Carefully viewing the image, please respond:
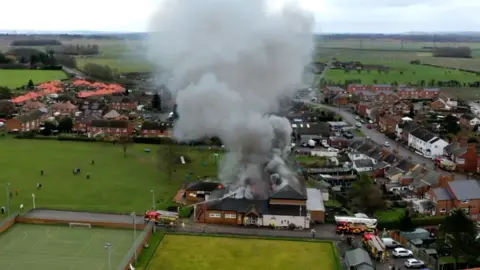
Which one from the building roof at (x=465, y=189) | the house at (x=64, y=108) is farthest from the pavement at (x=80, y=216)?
the house at (x=64, y=108)

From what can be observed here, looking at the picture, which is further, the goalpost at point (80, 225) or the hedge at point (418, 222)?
the hedge at point (418, 222)

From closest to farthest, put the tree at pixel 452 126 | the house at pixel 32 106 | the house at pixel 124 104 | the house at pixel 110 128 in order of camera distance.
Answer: the house at pixel 110 128 → the tree at pixel 452 126 → the house at pixel 32 106 → the house at pixel 124 104

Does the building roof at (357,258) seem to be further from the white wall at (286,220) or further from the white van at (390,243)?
the white wall at (286,220)

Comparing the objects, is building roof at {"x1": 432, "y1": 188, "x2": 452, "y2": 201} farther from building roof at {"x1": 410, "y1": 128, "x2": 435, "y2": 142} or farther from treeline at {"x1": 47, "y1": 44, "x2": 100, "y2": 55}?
treeline at {"x1": 47, "y1": 44, "x2": 100, "y2": 55}

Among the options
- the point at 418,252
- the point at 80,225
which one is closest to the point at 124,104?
the point at 80,225

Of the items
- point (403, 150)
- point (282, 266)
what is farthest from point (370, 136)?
point (282, 266)

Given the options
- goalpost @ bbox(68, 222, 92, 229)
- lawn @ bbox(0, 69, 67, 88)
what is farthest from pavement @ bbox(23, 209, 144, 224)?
lawn @ bbox(0, 69, 67, 88)

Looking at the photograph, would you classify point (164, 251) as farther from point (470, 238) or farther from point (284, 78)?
point (284, 78)
